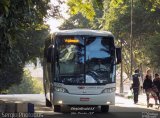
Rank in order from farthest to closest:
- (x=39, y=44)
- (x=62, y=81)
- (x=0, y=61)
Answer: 1. (x=39, y=44)
2. (x=62, y=81)
3. (x=0, y=61)

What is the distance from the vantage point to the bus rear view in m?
19.4

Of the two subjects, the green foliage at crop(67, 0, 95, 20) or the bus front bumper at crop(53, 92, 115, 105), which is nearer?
the bus front bumper at crop(53, 92, 115, 105)

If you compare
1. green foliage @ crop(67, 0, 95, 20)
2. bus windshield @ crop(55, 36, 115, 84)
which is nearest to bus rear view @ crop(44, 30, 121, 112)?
bus windshield @ crop(55, 36, 115, 84)

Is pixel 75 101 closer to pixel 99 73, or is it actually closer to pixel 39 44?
pixel 99 73

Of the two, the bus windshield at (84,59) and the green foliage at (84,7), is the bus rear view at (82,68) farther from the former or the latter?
the green foliage at (84,7)

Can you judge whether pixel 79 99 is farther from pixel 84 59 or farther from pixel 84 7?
pixel 84 7

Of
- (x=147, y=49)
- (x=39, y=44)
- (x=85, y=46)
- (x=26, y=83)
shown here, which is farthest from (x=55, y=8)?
(x=26, y=83)

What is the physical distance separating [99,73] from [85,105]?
4.64 feet

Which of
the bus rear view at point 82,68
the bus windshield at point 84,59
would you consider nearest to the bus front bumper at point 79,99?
the bus rear view at point 82,68

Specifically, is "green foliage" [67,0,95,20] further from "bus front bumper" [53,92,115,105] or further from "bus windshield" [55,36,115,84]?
"bus front bumper" [53,92,115,105]

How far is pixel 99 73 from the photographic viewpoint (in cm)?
1959

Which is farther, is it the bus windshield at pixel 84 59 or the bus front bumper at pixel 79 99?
the bus windshield at pixel 84 59

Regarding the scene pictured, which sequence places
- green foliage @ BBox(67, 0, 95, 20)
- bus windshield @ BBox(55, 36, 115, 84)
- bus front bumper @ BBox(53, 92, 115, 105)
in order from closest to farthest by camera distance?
bus front bumper @ BBox(53, 92, 115, 105)
bus windshield @ BBox(55, 36, 115, 84)
green foliage @ BBox(67, 0, 95, 20)

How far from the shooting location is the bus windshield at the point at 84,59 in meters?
19.4
